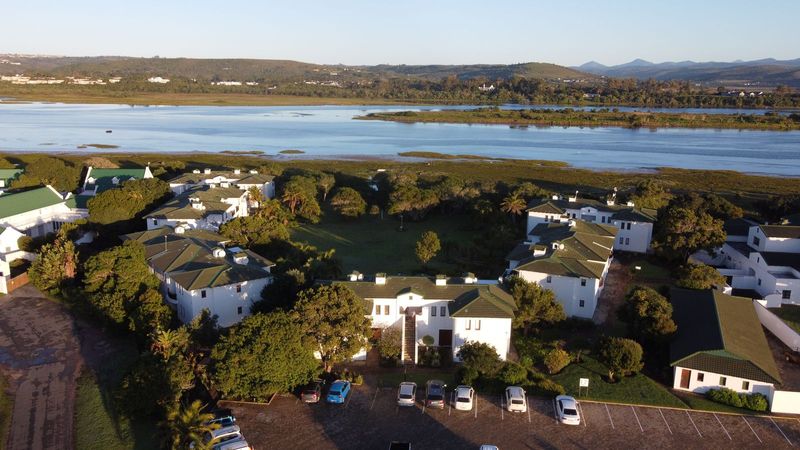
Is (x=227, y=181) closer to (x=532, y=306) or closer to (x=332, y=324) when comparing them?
(x=332, y=324)

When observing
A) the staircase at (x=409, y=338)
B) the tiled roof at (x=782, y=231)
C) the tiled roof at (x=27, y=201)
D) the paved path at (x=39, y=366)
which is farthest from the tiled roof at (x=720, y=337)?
the tiled roof at (x=27, y=201)

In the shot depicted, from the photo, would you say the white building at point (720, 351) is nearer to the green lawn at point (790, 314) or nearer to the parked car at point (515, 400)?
the green lawn at point (790, 314)

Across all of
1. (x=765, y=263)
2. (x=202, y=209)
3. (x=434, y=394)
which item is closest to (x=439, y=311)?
(x=434, y=394)

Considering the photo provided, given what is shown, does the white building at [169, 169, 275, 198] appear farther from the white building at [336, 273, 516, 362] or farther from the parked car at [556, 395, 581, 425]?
the parked car at [556, 395, 581, 425]

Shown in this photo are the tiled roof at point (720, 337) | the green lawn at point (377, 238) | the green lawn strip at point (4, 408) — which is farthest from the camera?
the green lawn at point (377, 238)

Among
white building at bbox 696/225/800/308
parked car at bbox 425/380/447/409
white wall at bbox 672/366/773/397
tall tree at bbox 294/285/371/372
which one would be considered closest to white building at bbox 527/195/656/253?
white building at bbox 696/225/800/308

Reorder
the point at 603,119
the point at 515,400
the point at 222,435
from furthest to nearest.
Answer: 1. the point at 603,119
2. the point at 515,400
3. the point at 222,435
